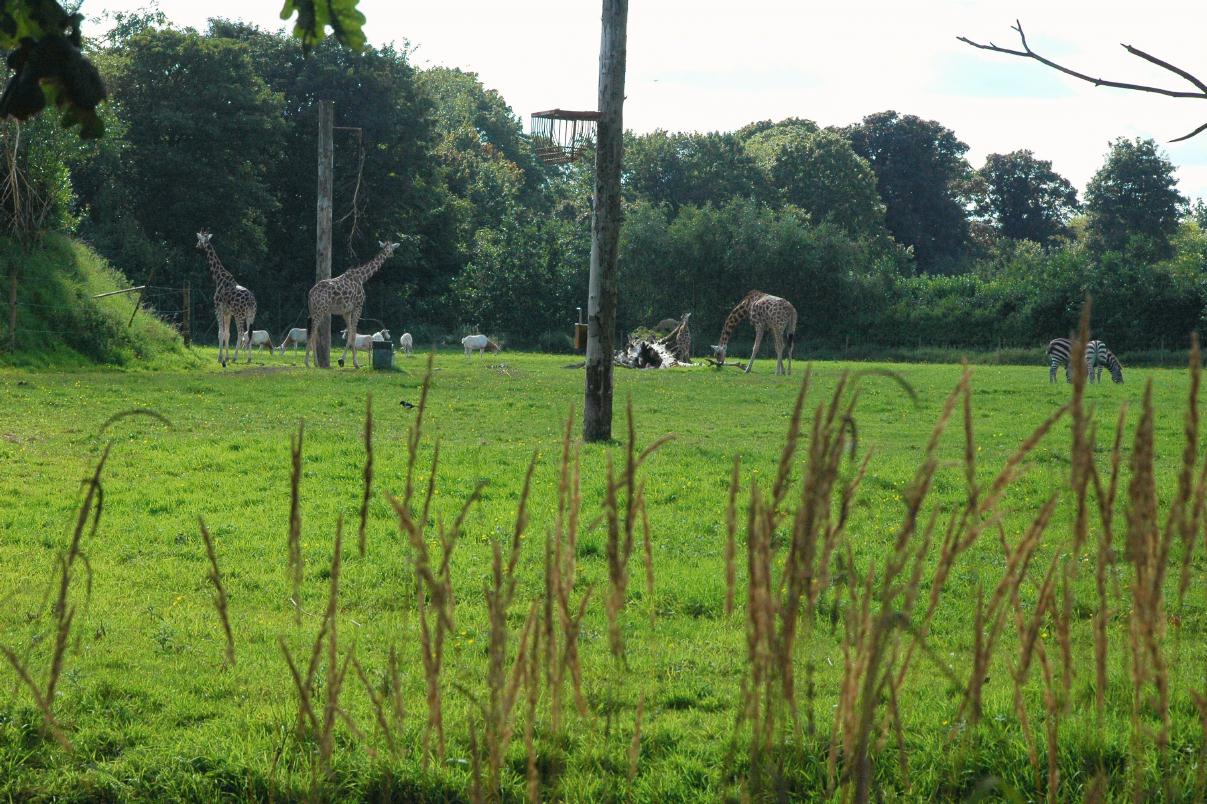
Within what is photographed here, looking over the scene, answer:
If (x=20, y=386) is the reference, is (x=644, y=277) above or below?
above

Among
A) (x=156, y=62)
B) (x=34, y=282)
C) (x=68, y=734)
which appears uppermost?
(x=156, y=62)

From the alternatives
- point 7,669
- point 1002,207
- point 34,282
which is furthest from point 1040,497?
point 1002,207

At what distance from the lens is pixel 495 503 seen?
30.1 ft

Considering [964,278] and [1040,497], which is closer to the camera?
[1040,497]

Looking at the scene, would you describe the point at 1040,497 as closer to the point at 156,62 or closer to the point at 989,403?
the point at 989,403

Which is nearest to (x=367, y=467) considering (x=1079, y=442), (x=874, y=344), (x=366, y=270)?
(x=1079, y=442)

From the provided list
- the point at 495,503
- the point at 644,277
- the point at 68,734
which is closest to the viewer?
the point at 68,734

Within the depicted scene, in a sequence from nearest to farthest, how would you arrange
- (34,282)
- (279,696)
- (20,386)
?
(279,696), (20,386), (34,282)

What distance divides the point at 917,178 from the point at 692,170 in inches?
676

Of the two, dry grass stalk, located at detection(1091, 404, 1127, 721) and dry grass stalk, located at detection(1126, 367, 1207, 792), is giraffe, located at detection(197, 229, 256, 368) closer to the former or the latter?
dry grass stalk, located at detection(1091, 404, 1127, 721)

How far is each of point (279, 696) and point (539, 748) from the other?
4.11 ft

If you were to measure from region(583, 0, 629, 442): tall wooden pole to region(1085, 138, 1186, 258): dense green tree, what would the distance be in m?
62.9

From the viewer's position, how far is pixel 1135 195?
2744 inches

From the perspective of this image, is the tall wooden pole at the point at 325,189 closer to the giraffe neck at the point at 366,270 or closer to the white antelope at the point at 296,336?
the giraffe neck at the point at 366,270
